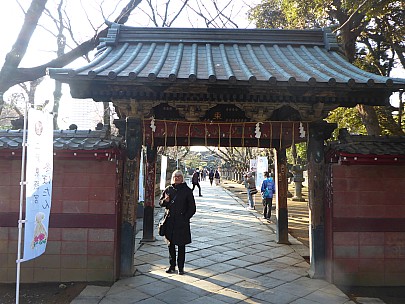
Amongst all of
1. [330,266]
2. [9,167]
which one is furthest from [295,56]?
[9,167]

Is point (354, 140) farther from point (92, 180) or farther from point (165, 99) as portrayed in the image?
point (92, 180)

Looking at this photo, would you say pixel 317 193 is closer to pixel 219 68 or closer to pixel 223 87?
pixel 223 87

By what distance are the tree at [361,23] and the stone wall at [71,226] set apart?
7799mm

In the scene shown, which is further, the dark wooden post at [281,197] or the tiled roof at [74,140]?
the dark wooden post at [281,197]

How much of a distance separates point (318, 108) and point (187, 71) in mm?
2493

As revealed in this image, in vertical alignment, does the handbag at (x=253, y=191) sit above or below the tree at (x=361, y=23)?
below

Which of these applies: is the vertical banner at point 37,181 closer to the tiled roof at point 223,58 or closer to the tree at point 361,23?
the tiled roof at point 223,58

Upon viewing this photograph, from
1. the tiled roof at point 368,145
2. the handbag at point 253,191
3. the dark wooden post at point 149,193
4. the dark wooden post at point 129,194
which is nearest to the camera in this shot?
the tiled roof at point 368,145

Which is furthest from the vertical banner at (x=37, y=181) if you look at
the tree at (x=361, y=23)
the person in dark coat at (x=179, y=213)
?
the tree at (x=361, y=23)

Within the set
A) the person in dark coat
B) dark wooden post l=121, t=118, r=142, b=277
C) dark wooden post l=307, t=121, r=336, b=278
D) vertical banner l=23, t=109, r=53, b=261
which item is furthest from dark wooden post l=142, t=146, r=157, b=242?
dark wooden post l=307, t=121, r=336, b=278

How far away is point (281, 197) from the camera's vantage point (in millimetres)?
8961

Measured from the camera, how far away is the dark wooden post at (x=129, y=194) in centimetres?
593

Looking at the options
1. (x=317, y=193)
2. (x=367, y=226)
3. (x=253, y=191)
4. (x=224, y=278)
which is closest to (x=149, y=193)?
(x=224, y=278)

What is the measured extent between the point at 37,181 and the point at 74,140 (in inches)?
62.4
